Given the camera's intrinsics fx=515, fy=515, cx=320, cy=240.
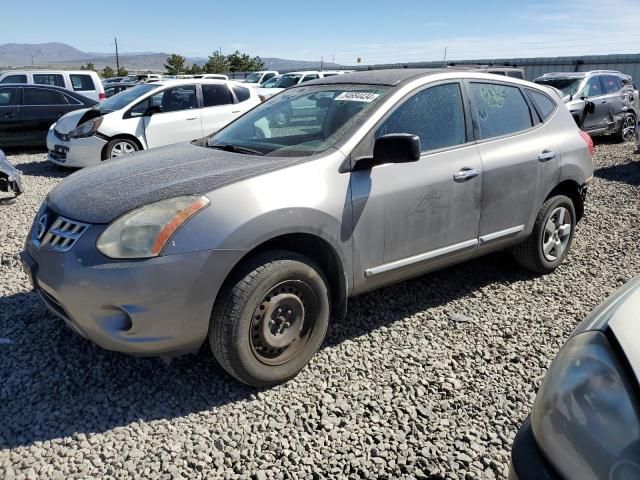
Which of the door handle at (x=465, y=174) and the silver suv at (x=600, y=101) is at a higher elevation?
the silver suv at (x=600, y=101)

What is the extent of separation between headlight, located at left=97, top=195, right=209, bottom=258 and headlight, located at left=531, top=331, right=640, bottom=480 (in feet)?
5.69

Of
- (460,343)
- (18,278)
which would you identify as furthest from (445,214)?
(18,278)

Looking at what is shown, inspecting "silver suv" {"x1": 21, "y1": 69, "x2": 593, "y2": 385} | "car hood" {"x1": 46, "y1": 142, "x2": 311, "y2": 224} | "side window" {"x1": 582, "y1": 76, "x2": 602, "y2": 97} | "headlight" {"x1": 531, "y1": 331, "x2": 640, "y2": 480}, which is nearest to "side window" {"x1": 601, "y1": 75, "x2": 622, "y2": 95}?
"side window" {"x1": 582, "y1": 76, "x2": 602, "y2": 97}

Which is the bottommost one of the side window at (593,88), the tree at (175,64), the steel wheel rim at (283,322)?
the steel wheel rim at (283,322)

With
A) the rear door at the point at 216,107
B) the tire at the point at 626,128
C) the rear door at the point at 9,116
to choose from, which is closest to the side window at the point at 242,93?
the rear door at the point at 216,107

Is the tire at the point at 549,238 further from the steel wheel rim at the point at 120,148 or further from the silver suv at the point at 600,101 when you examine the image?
the silver suv at the point at 600,101

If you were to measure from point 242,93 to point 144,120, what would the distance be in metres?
2.08

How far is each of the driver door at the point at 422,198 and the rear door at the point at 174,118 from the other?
20.7 feet

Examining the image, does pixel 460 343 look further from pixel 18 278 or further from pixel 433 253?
pixel 18 278

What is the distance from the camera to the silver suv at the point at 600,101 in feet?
38.1

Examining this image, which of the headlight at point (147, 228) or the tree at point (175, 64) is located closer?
the headlight at point (147, 228)

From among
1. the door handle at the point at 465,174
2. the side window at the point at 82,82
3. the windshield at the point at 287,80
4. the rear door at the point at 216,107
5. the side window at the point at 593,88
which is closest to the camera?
the door handle at the point at 465,174

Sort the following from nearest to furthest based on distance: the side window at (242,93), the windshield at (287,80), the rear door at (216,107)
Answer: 1. the rear door at (216,107)
2. the side window at (242,93)
3. the windshield at (287,80)

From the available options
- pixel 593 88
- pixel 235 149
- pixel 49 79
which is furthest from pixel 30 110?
pixel 593 88
